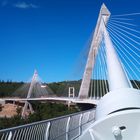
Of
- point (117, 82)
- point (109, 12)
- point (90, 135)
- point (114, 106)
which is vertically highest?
point (109, 12)

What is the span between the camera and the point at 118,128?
4.27 metres

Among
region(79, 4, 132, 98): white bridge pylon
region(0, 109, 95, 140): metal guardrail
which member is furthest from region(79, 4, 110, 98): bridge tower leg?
region(0, 109, 95, 140): metal guardrail

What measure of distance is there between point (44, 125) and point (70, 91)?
66353 mm

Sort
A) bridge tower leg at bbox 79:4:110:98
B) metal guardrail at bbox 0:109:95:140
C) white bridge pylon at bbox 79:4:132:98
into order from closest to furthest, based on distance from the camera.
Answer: metal guardrail at bbox 0:109:95:140
white bridge pylon at bbox 79:4:132:98
bridge tower leg at bbox 79:4:110:98

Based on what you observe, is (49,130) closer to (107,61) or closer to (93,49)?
(107,61)

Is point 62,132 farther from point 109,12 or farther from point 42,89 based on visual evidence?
point 42,89

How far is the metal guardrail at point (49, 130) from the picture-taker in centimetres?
567

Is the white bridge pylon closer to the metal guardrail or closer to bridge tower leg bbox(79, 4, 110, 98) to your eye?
bridge tower leg bbox(79, 4, 110, 98)

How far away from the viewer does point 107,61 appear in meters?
9.20

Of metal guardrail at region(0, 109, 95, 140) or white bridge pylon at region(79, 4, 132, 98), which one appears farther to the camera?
white bridge pylon at region(79, 4, 132, 98)

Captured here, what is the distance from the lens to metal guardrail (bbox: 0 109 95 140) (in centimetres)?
567

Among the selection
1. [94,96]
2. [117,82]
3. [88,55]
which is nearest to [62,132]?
[117,82]

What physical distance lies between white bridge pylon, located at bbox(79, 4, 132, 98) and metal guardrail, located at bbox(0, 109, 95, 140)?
160 centimetres

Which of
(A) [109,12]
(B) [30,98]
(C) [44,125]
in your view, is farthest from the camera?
(B) [30,98]
